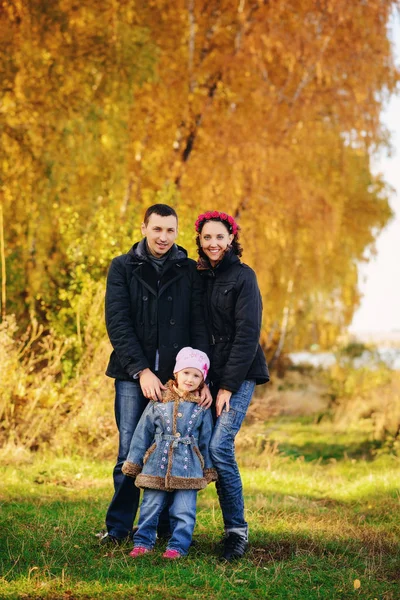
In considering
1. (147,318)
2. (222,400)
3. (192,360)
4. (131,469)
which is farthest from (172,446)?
(147,318)

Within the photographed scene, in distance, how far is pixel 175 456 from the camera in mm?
4914

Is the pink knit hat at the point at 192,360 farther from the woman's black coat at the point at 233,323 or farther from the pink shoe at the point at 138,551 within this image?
the pink shoe at the point at 138,551

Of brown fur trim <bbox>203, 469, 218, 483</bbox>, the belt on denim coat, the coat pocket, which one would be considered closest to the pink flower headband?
the coat pocket

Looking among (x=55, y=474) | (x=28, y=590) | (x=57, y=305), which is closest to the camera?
(x=28, y=590)

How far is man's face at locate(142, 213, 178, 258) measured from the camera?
5.09m

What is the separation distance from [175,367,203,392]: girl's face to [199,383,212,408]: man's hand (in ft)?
0.29

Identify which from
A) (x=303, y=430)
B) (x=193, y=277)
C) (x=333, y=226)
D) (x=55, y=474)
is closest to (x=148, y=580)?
(x=193, y=277)

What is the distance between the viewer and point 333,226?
46.2 feet

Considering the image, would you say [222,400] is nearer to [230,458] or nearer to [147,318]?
[230,458]

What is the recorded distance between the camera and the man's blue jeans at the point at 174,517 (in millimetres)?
4938

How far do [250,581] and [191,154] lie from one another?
8.91 meters

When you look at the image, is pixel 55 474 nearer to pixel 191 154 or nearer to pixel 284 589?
pixel 284 589

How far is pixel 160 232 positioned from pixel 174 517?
1.68m

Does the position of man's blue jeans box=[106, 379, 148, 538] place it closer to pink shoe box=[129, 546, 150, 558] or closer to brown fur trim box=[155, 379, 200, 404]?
brown fur trim box=[155, 379, 200, 404]
